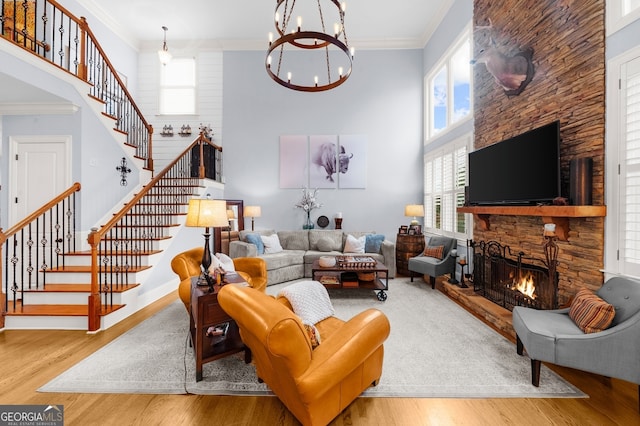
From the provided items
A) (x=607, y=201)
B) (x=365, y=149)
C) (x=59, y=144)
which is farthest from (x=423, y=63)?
(x=59, y=144)

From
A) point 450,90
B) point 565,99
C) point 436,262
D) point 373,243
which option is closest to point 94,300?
point 373,243

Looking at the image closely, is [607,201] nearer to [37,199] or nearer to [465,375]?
[465,375]

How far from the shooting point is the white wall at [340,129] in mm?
7031

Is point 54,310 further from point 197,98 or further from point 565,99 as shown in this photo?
point 565,99

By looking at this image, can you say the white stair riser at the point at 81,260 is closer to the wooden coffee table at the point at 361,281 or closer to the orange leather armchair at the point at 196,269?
the orange leather armchair at the point at 196,269

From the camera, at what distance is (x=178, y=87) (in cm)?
732

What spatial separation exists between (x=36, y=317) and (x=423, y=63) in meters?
8.42

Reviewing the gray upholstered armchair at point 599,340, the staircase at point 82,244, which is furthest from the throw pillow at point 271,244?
the gray upholstered armchair at point 599,340

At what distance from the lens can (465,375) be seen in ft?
7.86

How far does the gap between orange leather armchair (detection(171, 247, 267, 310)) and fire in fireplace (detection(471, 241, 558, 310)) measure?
3.14 metres

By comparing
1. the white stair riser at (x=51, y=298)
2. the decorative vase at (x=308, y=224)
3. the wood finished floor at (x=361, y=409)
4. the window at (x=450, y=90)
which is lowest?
the wood finished floor at (x=361, y=409)

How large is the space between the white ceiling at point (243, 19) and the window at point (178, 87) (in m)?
0.57

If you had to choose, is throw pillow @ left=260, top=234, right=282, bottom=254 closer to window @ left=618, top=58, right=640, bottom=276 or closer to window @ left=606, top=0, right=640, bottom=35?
window @ left=618, top=58, right=640, bottom=276

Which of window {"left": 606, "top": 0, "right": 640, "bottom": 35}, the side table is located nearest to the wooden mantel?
window {"left": 606, "top": 0, "right": 640, "bottom": 35}
